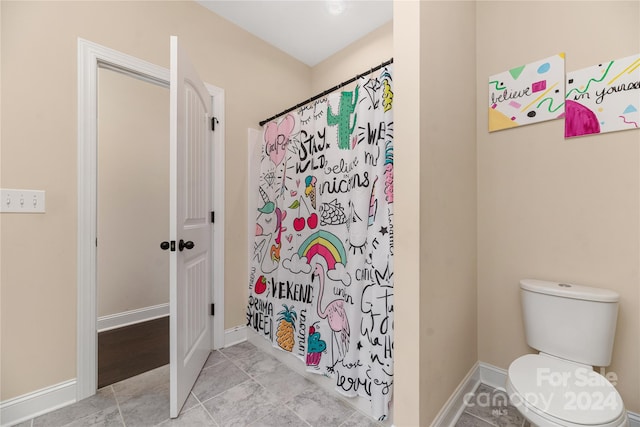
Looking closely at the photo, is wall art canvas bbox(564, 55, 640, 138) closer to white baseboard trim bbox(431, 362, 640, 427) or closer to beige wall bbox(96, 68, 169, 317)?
white baseboard trim bbox(431, 362, 640, 427)

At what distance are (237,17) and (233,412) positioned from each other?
2751 millimetres

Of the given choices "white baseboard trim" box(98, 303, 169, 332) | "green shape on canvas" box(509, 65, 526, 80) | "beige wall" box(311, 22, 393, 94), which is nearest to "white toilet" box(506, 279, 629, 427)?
"green shape on canvas" box(509, 65, 526, 80)

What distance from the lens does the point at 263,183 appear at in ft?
7.14

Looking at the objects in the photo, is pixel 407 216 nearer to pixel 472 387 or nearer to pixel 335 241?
pixel 335 241

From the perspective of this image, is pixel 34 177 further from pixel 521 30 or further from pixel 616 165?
pixel 616 165

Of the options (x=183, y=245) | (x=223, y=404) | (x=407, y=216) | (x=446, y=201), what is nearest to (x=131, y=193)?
(x=183, y=245)

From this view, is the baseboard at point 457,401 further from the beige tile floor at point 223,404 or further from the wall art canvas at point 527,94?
the wall art canvas at point 527,94

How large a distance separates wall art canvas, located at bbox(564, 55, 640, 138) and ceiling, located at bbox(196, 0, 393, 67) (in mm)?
1394

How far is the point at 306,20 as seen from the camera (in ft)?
7.00

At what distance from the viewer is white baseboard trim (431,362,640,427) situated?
4.03 ft

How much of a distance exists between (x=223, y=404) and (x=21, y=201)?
1.49 meters

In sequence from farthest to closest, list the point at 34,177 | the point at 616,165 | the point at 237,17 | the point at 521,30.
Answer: the point at 237,17 < the point at 521,30 < the point at 34,177 < the point at 616,165

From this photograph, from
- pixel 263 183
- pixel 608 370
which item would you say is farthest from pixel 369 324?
pixel 263 183

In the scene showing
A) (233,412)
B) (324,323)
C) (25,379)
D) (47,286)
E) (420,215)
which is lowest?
(233,412)
